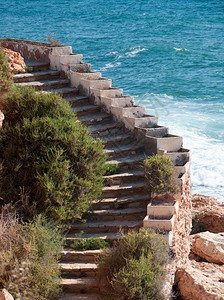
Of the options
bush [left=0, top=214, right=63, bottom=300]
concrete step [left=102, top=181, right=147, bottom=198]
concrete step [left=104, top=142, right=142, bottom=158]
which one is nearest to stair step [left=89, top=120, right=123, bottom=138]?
concrete step [left=104, top=142, right=142, bottom=158]

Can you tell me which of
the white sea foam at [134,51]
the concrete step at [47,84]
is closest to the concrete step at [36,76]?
the concrete step at [47,84]

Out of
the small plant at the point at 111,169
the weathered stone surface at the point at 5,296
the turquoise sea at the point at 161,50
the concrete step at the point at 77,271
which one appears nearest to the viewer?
the weathered stone surface at the point at 5,296

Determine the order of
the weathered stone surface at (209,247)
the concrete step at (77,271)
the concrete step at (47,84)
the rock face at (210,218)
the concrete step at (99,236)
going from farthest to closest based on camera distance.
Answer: the rock face at (210,218)
the concrete step at (47,84)
the weathered stone surface at (209,247)
the concrete step at (99,236)
the concrete step at (77,271)

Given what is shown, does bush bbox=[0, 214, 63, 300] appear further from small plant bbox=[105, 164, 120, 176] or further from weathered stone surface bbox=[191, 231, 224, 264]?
weathered stone surface bbox=[191, 231, 224, 264]

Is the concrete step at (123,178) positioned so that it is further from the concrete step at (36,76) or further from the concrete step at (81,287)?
the concrete step at (36,76)

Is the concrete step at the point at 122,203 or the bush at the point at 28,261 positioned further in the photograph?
the concrete step at the point at 122,203

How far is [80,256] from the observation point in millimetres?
14727

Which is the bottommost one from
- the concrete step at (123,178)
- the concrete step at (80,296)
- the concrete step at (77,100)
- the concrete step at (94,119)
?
the concrete step at (80,296)

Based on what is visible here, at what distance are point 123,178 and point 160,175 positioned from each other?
1.39 m

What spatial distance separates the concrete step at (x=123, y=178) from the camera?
16.5 metres

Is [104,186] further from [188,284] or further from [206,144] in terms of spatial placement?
[206,144]

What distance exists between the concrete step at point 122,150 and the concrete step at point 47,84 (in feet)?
10.7

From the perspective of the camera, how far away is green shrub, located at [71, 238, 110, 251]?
1483cm

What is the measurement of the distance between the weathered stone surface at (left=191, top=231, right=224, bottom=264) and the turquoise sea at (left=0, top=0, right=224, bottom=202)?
7.71 m
